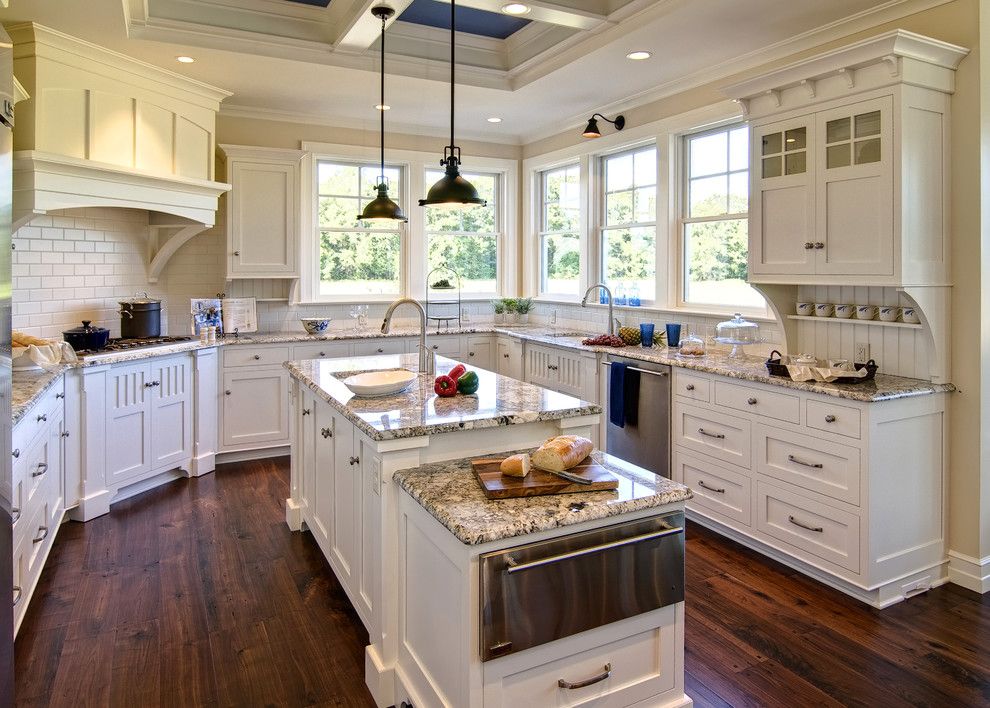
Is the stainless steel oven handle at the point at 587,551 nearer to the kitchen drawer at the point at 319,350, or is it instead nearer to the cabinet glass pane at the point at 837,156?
the cabinet glass pane at the point at 837,156

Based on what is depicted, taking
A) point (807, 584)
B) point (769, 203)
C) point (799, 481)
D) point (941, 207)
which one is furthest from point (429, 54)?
point (807, 584)

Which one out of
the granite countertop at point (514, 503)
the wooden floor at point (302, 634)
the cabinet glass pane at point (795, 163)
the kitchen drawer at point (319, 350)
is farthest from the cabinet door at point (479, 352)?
the granite countertop at point (514, 503)

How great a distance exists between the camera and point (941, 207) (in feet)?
10.6

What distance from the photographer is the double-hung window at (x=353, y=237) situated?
621cm

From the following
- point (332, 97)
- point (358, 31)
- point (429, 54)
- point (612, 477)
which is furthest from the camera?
point (332, 97)

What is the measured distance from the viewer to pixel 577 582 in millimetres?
1873

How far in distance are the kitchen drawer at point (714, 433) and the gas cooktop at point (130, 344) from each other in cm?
344

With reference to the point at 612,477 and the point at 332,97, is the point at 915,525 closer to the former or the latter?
the point at 612,477

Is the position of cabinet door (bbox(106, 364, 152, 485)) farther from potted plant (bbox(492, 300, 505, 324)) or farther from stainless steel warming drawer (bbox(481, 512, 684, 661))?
stainless steel warming drawer (bbox(481, 512, 684, 661))

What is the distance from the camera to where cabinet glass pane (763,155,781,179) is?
369cm

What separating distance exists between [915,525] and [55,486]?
4.25 metres

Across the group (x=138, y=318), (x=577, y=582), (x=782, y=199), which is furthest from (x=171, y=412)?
(x=782, y=199)

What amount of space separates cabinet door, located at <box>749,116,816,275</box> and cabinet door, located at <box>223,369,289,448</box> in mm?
3599

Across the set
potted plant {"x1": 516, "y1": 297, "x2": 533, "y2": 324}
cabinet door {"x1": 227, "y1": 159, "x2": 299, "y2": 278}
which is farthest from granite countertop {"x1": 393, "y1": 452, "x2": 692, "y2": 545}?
potted plant {"x1": 516, "y1": 297, "x2": 533, "y2": 324}
